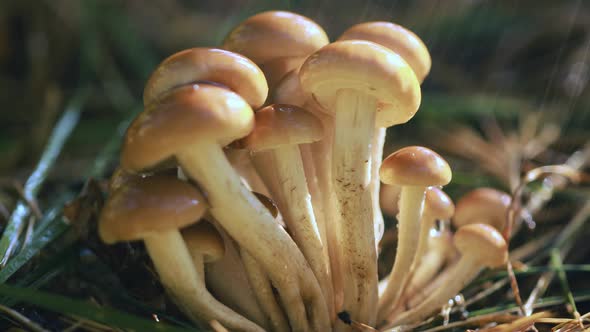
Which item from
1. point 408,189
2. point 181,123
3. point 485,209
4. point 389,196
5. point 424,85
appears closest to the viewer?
point 181,123

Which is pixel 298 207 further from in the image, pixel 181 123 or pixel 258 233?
pixel 181 123

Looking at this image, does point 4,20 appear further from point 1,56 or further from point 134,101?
point 134,101

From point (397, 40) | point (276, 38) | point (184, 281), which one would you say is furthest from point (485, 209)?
point (184, 281)

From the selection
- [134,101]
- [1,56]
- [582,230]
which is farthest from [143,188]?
[1,56]

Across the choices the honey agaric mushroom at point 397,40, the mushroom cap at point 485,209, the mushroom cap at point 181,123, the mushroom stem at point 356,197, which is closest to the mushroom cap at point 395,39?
the honey agaric mushroom at point 397,40

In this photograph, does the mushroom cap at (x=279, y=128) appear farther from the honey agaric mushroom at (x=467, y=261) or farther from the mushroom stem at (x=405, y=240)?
the honey agaric mushroom at (x=467, y=261)
